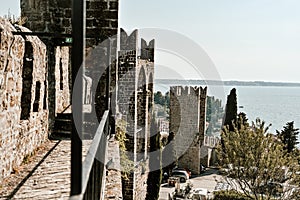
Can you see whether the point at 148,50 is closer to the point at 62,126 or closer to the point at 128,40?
the point at 128,40

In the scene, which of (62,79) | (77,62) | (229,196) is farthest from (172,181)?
(77,62)

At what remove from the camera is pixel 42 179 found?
3.56m

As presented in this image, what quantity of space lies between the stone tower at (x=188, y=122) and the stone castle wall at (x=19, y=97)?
57.6 ft

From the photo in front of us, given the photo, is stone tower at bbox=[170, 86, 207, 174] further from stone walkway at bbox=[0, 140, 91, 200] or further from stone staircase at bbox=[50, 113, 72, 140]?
stone walkway at bbox=[0, 140, 91, 200]

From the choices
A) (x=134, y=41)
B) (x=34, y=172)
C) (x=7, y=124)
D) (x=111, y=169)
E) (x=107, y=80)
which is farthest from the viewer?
(x=134, y=41)

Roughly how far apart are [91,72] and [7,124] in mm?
2136

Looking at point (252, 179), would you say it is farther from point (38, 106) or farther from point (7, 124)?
point (7, 124)

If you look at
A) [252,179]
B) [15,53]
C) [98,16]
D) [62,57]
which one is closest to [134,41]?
[62,57]

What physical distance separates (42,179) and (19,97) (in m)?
1.10

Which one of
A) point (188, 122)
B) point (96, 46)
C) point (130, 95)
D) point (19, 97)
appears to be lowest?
point (188, 122)

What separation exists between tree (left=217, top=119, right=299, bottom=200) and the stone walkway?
39.2ft

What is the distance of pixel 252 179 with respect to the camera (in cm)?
1547

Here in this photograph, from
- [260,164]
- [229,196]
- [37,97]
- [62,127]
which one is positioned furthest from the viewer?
[229,196]

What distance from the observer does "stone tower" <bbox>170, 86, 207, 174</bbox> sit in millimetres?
22500
